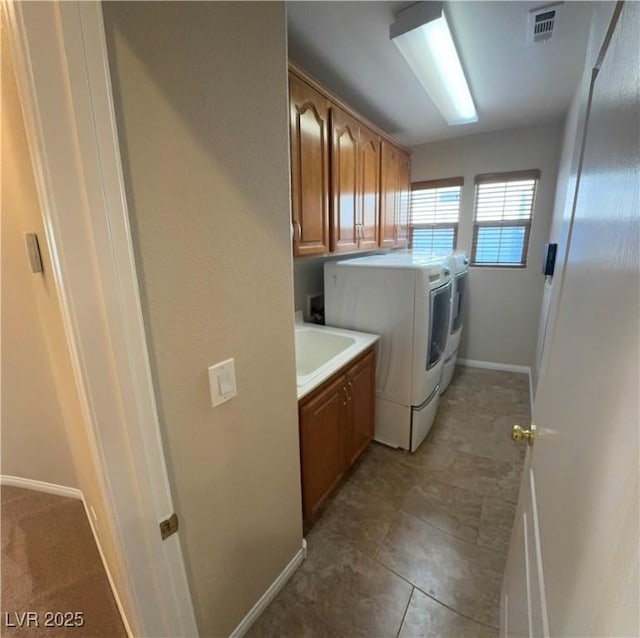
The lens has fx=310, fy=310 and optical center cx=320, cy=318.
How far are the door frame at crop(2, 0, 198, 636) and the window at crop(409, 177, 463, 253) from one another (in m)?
3.25

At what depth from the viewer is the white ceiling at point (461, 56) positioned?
4.69 ft

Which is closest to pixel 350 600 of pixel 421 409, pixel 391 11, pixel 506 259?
pixel 421 409

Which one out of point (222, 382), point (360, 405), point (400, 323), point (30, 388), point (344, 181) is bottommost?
point (360, 405)

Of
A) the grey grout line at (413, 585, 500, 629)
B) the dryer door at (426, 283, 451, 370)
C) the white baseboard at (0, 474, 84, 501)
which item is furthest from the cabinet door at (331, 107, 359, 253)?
the white baseboard at (0, 474, 84, 501)

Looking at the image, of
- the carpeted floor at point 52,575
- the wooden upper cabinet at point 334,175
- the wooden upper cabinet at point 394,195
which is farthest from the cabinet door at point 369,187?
the carpeted floor at point 52,575

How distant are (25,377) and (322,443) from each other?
171 centimetres

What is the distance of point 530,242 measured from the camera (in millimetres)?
3137

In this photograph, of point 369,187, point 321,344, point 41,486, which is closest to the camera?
point 41,486

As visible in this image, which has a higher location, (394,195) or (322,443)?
(394,195)

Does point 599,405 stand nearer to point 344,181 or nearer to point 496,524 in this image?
point 496,524

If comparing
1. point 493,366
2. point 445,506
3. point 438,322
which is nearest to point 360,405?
point 445,506

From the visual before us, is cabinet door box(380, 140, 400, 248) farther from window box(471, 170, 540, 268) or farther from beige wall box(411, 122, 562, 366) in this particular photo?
window box(471, 170, 540, 268)

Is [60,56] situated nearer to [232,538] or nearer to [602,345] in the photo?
[602,345]

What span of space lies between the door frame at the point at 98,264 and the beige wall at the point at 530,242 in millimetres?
3440
